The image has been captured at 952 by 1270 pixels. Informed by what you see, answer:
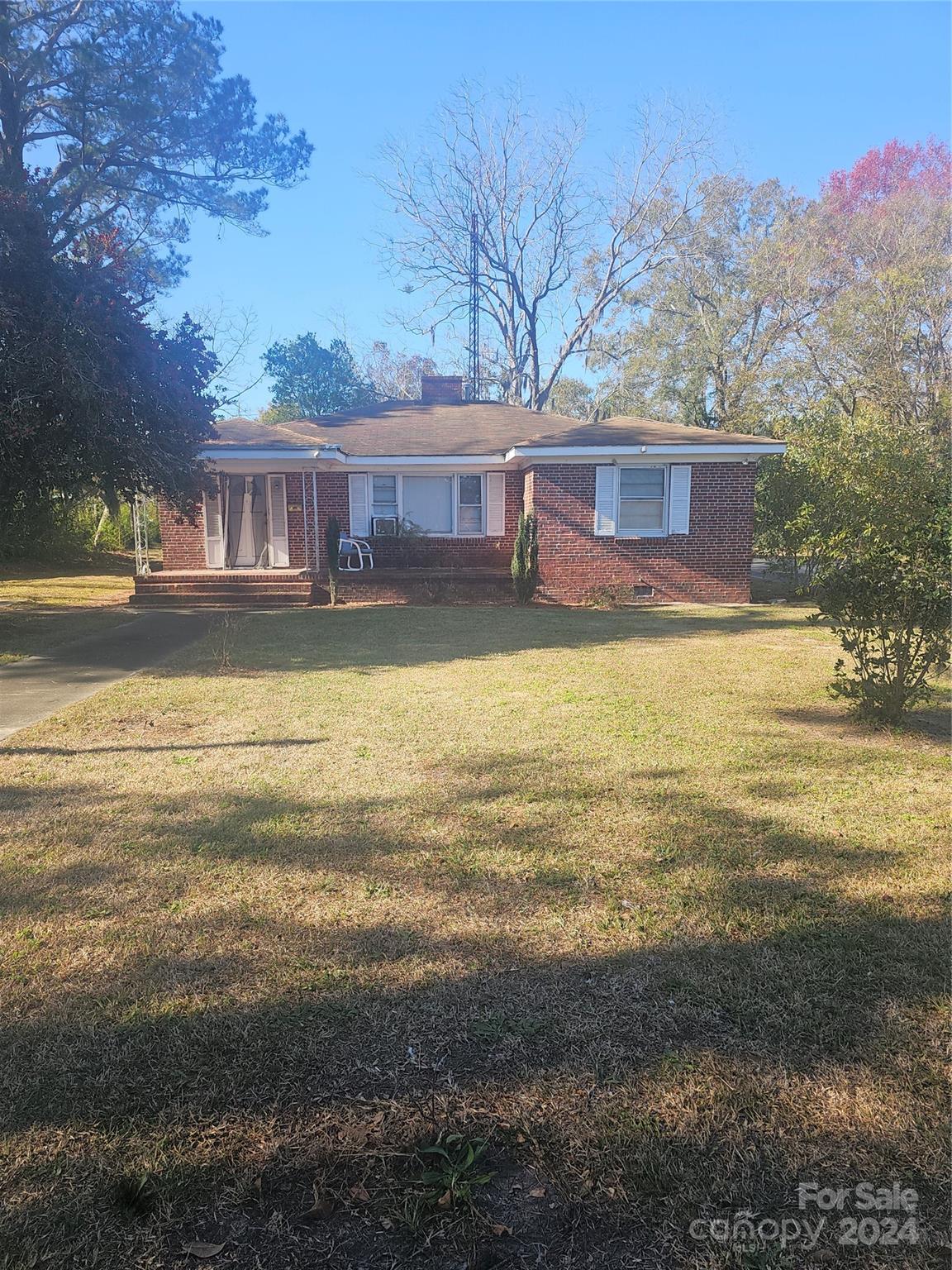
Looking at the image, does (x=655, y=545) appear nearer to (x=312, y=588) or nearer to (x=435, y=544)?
(x=435, y=544)

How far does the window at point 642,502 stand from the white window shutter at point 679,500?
0.16 m

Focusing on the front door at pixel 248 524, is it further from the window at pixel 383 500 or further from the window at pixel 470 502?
the window at pixel 470 502

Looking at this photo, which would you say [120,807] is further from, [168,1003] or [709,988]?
[709,988]

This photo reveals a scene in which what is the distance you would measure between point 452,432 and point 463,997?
1685 cm

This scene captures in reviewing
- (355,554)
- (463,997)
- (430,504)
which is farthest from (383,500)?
(463,997)

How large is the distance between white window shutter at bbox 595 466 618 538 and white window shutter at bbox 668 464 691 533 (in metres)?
1.15

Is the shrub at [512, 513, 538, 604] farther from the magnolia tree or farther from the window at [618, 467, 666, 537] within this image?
the magnolia tree

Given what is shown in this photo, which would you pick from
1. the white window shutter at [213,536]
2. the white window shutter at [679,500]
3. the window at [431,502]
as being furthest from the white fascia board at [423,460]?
the white window shutter at [679,500]

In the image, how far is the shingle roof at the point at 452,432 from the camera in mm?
15312

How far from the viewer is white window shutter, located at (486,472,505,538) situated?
17.0m

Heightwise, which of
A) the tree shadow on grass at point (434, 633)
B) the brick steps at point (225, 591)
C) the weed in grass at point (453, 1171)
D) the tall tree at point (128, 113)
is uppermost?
the tall tree at point (128, 113)

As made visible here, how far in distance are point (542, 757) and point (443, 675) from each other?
9.27 feet

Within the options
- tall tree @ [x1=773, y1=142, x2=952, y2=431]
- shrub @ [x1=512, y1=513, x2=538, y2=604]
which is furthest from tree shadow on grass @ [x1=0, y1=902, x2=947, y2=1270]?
tall tree @ [x1=773, y1=142, x2=952, y2=431]

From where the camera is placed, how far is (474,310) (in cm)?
3419
